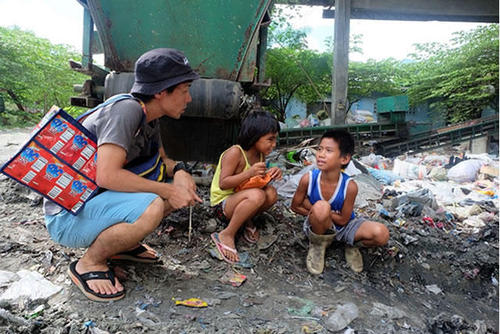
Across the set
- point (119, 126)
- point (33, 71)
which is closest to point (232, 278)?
point (119, 126)

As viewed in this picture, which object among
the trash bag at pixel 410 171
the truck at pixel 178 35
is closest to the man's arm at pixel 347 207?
the truck at pixel 178 35

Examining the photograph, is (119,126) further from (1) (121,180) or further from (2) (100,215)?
(2) (100,215)

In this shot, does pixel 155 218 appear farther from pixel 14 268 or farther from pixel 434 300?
pixel 434 300

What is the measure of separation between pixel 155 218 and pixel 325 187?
4.44 ft

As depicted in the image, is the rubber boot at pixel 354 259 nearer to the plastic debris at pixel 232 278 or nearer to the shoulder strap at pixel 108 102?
the plastic debris at pixel 232 278

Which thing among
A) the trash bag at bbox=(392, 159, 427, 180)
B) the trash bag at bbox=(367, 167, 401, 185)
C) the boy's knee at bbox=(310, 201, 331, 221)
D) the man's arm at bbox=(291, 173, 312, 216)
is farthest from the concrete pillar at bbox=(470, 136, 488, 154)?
the boy's knee at bbox=(310, 201, 331, 221)

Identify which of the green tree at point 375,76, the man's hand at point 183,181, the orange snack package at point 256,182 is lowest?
the orange snack package at point 256,182

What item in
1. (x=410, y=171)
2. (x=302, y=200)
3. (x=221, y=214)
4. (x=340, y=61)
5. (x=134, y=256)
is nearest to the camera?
(x=134, y=256)

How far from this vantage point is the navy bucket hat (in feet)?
5.10

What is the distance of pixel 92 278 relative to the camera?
Answer: 5.17ft

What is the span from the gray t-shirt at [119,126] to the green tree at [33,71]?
12.4 meters

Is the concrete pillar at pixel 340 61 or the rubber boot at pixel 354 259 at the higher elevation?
the concrete pillar at pixel 340 61

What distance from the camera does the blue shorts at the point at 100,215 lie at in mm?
1525

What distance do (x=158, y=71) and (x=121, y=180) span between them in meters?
0.57
